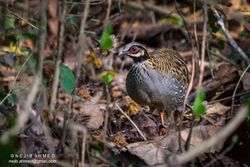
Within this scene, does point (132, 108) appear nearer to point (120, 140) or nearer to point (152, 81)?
point (152, 81)

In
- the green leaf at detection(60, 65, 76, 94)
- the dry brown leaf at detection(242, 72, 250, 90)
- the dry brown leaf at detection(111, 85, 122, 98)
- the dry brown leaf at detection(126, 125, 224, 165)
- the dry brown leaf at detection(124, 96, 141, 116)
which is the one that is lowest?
the dry brown leaf at detection(111, 85, 122, 98)

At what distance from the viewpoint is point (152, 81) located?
636cm

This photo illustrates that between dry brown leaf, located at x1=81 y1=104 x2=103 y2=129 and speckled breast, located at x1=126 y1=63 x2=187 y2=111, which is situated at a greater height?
speckled breast, located at x1=126 y1=63 x2=187 y2=111

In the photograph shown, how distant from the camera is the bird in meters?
6.34

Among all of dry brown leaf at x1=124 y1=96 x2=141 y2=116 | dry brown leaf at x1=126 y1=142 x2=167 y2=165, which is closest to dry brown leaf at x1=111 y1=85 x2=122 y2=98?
dry brown leaf at x1=124 y1=96 x2=141 y2=116

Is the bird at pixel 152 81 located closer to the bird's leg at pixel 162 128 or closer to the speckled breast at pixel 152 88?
the speckled breast at pixel 152 88

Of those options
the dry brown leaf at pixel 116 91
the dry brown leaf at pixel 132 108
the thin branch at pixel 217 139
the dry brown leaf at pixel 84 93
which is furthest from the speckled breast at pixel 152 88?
the thin branch at pixel 217 139

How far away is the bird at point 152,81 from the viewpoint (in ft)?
20.8

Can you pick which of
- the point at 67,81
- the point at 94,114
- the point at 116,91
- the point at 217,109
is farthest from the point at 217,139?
the point at 116,91

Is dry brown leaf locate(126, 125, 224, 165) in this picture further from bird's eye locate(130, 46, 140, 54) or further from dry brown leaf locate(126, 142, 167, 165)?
bird's eye locate(130, 46, 140, 54)

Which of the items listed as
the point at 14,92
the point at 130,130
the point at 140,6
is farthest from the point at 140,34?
the point at 14,92

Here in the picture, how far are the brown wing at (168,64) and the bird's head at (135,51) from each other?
0.09m

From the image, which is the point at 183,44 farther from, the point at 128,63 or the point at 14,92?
the point at 14,92

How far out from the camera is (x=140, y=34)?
979 cm
